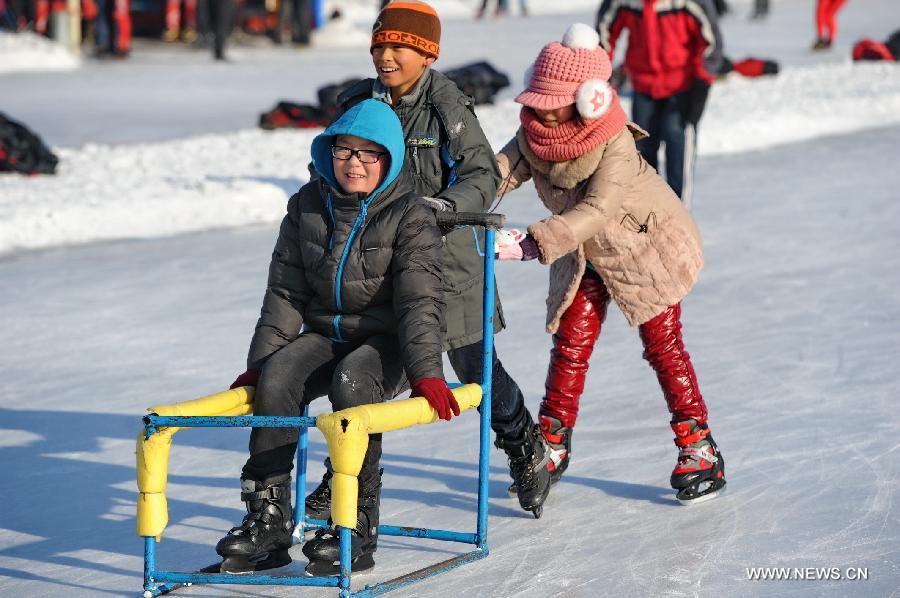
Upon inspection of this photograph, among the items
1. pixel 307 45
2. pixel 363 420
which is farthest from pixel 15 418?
pixel 307 45

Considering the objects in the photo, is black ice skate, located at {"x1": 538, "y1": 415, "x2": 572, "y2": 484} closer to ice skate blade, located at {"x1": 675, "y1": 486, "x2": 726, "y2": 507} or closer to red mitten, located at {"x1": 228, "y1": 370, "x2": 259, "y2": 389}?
ice skate blade, located at {"x1": 675, "y1": 486, "x2": 726, "y2": 507}

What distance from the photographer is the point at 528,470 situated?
371 centimetres

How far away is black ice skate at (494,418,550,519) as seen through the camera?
371 centimetres

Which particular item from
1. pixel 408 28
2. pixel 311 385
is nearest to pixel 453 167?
pixel 408 28

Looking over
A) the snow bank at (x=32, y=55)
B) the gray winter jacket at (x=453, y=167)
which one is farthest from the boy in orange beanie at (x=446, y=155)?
the snow bank at (x=32, y=55)

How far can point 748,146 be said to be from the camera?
1060 cm

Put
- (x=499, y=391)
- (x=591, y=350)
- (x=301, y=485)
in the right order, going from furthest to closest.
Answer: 1. (x=591, y=350)
2. (x=499, y=391)
3. (x=301, y=485)

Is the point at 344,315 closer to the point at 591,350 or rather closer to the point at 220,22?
the point at 591,350

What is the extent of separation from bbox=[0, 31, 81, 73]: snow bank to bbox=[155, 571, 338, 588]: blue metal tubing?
1323 centimetres

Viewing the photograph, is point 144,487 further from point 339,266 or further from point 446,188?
point 446,188

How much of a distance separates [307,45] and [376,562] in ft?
54.0

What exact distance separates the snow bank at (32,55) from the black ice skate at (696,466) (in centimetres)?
1278

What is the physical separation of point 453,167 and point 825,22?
52.5 ft

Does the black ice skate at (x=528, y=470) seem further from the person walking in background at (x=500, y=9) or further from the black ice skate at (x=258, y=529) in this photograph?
the person walking in background at (x=500, y=9)
